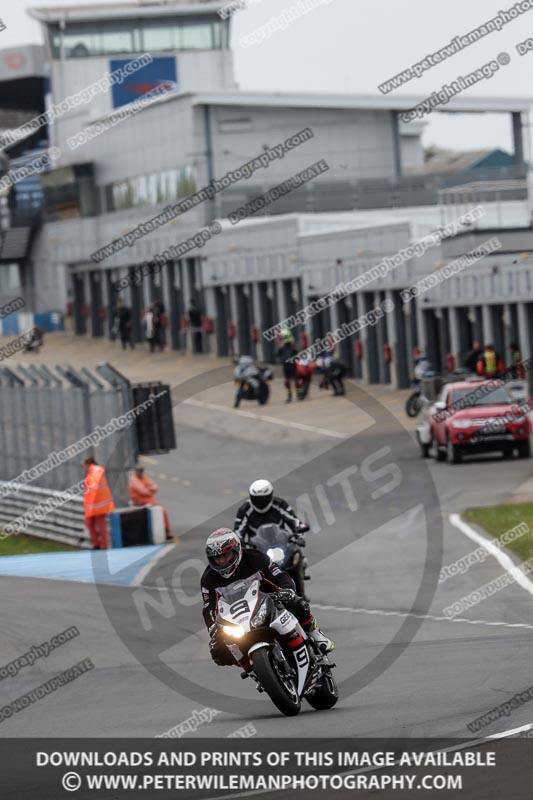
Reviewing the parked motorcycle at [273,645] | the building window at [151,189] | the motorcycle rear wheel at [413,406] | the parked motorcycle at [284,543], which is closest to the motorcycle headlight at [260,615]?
the parked motorcycle at [273,645]

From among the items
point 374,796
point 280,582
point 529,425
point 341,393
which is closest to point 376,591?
point 280,582

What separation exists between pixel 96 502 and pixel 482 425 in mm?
10035

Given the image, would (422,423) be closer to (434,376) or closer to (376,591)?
(434,376)

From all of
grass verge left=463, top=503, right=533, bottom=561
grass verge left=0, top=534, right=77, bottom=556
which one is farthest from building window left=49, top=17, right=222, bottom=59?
grass verge left=463, top=503, right=533, bottom=561

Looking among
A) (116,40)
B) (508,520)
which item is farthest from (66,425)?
(116,40)

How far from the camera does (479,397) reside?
3325cm

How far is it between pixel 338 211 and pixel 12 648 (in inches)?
1889

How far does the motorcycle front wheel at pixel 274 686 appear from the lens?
1051 cm

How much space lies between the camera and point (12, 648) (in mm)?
15711

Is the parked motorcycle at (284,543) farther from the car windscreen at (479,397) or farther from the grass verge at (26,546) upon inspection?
the car windscreen at (479,397)

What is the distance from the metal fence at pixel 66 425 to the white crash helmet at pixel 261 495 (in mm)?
10973

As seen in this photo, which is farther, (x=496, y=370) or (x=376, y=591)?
(x=496, y=370)

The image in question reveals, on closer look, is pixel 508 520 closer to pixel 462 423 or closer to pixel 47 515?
pixel 47 515

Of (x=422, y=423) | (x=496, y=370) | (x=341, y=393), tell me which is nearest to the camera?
(x=422, y=423)
